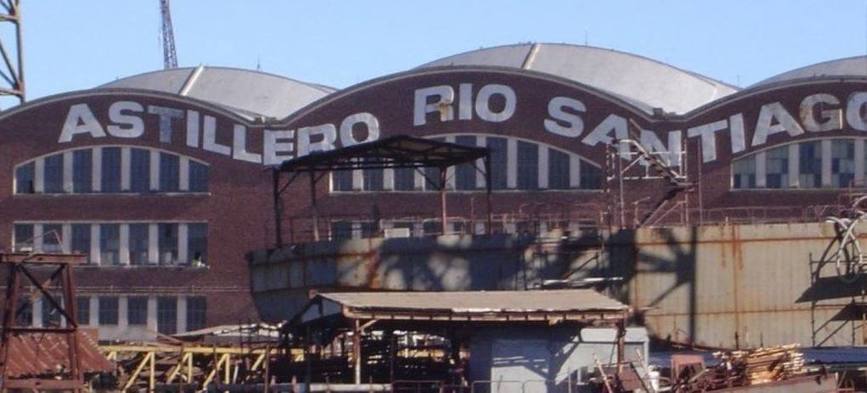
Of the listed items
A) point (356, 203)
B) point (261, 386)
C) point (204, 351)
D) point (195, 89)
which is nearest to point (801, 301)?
point (261, 386)

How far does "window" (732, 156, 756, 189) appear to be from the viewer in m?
77.9

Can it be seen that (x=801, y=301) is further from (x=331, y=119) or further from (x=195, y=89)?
(x=195, y=89)

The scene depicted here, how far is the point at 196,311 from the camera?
274ft

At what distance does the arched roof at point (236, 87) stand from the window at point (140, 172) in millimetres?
11851

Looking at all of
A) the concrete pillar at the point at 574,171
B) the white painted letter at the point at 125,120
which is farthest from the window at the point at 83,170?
the concrete pillar at the point at 574,171

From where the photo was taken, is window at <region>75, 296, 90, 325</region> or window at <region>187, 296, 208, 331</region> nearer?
window at <region>187, 296, 208, 331</region>

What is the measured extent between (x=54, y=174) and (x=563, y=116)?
892 inches

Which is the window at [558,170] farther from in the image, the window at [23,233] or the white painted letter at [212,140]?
the window at [23,233]

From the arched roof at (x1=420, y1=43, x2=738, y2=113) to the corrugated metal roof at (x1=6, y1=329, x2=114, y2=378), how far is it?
37.3 meters

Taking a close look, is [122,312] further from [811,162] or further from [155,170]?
[811,162]

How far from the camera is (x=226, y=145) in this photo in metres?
83.0

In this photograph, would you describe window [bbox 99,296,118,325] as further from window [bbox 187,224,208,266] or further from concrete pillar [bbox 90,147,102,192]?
concrete pillar [bbox 90,147,102,192]

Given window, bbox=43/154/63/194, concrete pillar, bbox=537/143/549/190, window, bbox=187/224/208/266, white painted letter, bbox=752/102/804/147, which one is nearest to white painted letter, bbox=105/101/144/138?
window, bbox=43/154/63/194

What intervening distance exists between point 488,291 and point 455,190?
28985 mm
